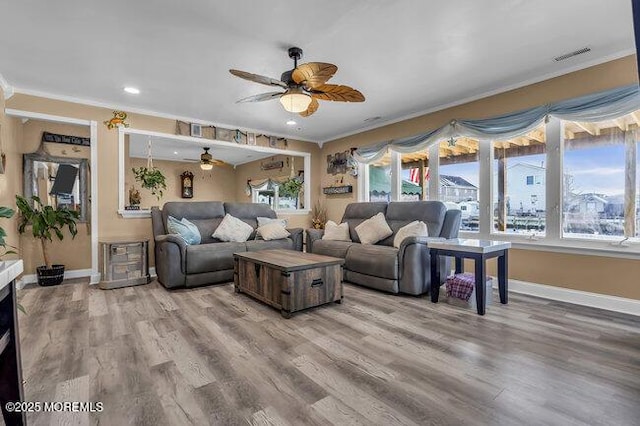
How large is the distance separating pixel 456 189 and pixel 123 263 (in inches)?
182

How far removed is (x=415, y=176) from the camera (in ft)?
16.7

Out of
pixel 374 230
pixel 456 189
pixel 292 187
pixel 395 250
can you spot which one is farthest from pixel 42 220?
pixel 456 189

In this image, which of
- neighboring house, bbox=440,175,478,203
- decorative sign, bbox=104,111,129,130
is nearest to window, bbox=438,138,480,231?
neighboring house, bbox=440,175,478,203

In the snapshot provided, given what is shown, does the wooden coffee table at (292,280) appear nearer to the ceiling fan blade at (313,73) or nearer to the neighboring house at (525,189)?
the ceiling fan blade at (313,73)

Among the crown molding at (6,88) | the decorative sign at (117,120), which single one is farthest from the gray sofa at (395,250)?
the crown molding at (6,88)

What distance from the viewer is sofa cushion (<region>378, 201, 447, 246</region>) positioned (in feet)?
12.9

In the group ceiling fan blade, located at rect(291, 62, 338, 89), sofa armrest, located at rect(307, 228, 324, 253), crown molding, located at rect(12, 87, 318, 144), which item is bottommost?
sofa armrest, located at rect(307, 228, 324, 253)

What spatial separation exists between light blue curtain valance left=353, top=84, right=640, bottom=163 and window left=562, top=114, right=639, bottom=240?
20 cm

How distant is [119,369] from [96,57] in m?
2.87

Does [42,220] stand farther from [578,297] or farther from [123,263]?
[578,297]

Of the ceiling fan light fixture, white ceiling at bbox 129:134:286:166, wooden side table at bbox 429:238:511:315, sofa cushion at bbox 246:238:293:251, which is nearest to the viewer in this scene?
the ceiling fan light fixture

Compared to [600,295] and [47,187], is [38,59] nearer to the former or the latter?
[47,187]

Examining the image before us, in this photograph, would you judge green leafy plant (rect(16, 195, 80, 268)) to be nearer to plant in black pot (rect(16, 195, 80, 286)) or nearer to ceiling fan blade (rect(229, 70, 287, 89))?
plant in black pot (rect(16, 195, 80, 286))

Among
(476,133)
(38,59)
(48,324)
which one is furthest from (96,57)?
(476,133)
